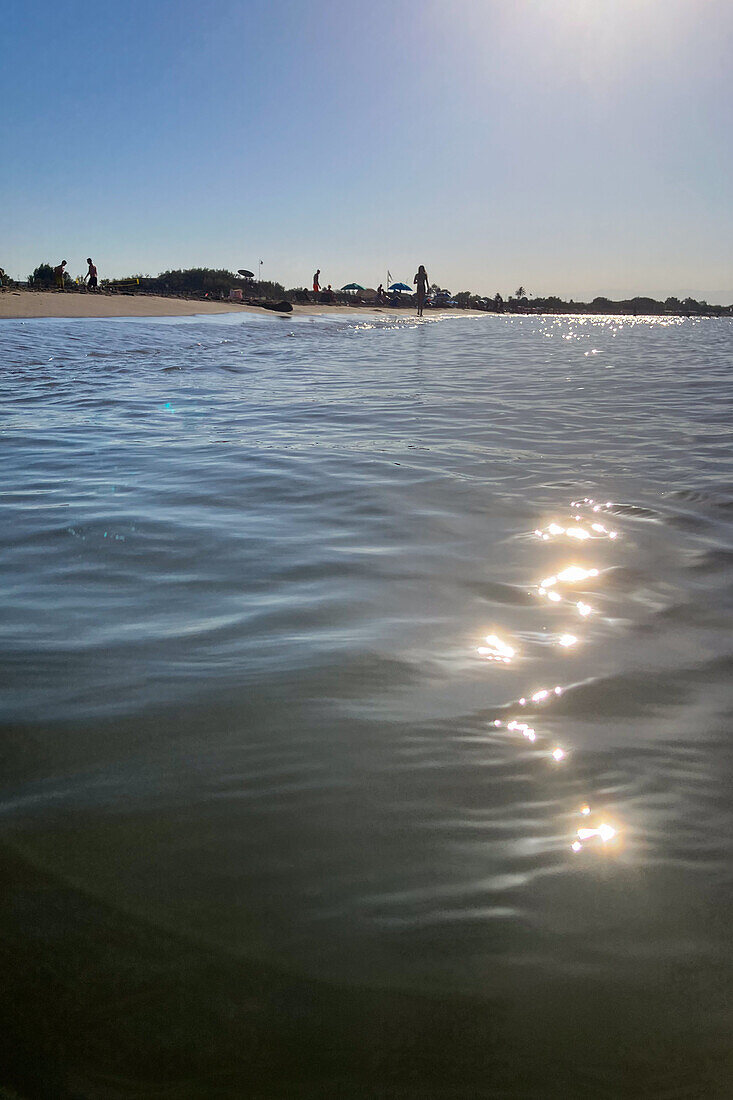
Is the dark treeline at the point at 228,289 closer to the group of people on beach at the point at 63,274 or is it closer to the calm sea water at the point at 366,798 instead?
the group of people on beach at the point at 63,274

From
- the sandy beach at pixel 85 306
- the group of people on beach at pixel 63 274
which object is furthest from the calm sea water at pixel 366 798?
the group of people on beach at pixel 63 274

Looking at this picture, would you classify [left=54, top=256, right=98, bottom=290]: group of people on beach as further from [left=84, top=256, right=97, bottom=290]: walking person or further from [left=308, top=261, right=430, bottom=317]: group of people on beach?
[left=308, top=261, right=430, bottom=317]: group of people on beach

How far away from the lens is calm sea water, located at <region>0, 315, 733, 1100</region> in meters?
1.01

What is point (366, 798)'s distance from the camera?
1484 mm

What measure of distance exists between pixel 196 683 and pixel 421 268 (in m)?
38.9

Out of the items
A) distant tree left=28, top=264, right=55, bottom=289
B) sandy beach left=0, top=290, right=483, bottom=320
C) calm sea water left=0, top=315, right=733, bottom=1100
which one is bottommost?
calm sea water left=0, top=315, right=733, bottom=1100

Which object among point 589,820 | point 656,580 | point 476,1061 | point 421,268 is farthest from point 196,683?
point 421,268

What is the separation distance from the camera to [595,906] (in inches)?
48.1

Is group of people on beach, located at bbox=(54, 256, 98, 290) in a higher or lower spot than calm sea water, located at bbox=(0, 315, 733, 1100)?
higher

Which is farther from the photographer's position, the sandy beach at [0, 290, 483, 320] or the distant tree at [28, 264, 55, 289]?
the distant tree at [28, 264, 55, 289]

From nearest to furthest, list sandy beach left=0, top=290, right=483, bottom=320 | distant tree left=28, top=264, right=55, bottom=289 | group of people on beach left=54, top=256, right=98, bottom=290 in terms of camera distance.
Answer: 1. sandy beach left=0, top=290, right=483, bottom=320
2. group of people on beach left=54, top=256, right=98, bottom=290
3. distant tree left=28, top=264, right=55, bottom=289

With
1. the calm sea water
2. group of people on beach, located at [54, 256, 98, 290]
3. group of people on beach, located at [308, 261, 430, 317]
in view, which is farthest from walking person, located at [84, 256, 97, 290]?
the calm sea water

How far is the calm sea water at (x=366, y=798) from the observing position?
3.33 feet

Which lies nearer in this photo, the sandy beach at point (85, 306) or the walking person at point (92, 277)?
the sandy beach at point (85, 306)
